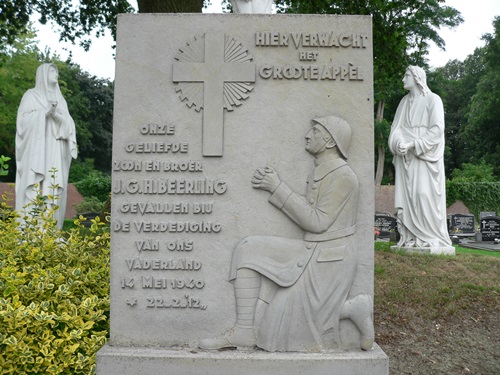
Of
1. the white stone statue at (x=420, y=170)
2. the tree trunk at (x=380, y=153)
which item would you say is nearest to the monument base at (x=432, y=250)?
the white stone statue at (x=420, y=170)

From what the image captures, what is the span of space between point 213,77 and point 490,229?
13813 millimetres

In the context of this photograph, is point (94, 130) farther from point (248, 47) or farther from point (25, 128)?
point (248, 47)

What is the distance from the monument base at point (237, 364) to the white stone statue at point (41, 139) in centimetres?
626

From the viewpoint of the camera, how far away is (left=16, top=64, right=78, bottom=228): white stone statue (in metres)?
8.98

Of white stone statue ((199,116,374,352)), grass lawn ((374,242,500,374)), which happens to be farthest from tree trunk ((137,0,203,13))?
white stone statue ((199,116,374,352))

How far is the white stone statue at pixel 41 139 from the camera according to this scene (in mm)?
8977

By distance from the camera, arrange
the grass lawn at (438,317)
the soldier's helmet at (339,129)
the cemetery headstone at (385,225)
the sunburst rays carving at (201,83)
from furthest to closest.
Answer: the cemetery headstone at (385,225), the grass lawn at (438,317), the sunburst rays carving at (201,83), the soldier's helmet at (339,129)

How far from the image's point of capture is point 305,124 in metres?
3.37

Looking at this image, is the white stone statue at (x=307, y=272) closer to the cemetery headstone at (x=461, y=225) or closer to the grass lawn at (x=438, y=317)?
the grass lawn at (x=438, y=317)

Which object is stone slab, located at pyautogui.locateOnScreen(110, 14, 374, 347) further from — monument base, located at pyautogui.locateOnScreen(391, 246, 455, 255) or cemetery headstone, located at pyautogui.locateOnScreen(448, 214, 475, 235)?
cemetery headstone, located at pyautogui.locateOnScreen(448, 214, 475, 235)

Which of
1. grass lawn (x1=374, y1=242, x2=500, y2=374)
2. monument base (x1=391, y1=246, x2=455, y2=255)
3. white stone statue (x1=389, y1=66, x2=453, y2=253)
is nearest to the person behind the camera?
grass lawn (x1=374, y1=242, x2=500, y2=374)

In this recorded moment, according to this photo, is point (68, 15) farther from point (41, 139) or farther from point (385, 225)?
point (385, 225)

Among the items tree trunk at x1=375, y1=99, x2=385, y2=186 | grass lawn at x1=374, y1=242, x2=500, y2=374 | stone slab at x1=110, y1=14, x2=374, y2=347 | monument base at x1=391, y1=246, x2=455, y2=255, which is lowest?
grass lawn at x1=374, y1=242, x2=500, y2=374

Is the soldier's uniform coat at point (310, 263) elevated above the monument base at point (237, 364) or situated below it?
above
